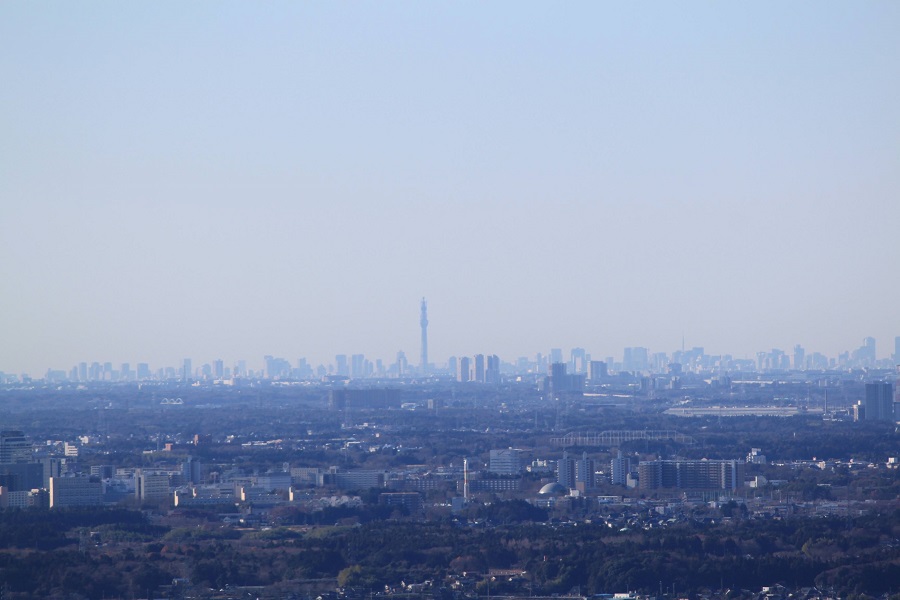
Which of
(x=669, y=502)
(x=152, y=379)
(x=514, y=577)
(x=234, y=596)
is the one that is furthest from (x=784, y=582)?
(x=152, y=379)

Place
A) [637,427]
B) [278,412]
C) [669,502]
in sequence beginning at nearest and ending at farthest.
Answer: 1. [669,502]
2. [637,427]
3. [278,412]

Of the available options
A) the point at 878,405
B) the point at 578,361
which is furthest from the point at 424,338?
the point at 878,405

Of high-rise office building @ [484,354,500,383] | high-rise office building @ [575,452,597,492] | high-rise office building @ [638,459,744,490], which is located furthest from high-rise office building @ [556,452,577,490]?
high-rise office building @ [484,354,500,383]

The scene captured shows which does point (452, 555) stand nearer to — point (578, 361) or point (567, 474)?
point (567, 474)

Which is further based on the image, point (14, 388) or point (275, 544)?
point (14, 388)

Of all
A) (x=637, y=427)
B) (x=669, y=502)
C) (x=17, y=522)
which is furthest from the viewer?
(x=637, y=427)

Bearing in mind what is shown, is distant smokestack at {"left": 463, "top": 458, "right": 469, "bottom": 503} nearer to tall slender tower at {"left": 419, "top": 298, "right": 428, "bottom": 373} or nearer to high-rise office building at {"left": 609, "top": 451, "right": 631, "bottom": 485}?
high-rise office building at {"left": 609, "top": 451, "right": 631, "bottom": 485}

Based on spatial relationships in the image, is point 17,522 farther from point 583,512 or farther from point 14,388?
point 14,388

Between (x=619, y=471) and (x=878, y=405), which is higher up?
(x=878, y=405)

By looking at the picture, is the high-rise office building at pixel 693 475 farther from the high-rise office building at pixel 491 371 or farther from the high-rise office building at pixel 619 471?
the high-rise office building at pixel 491 371
